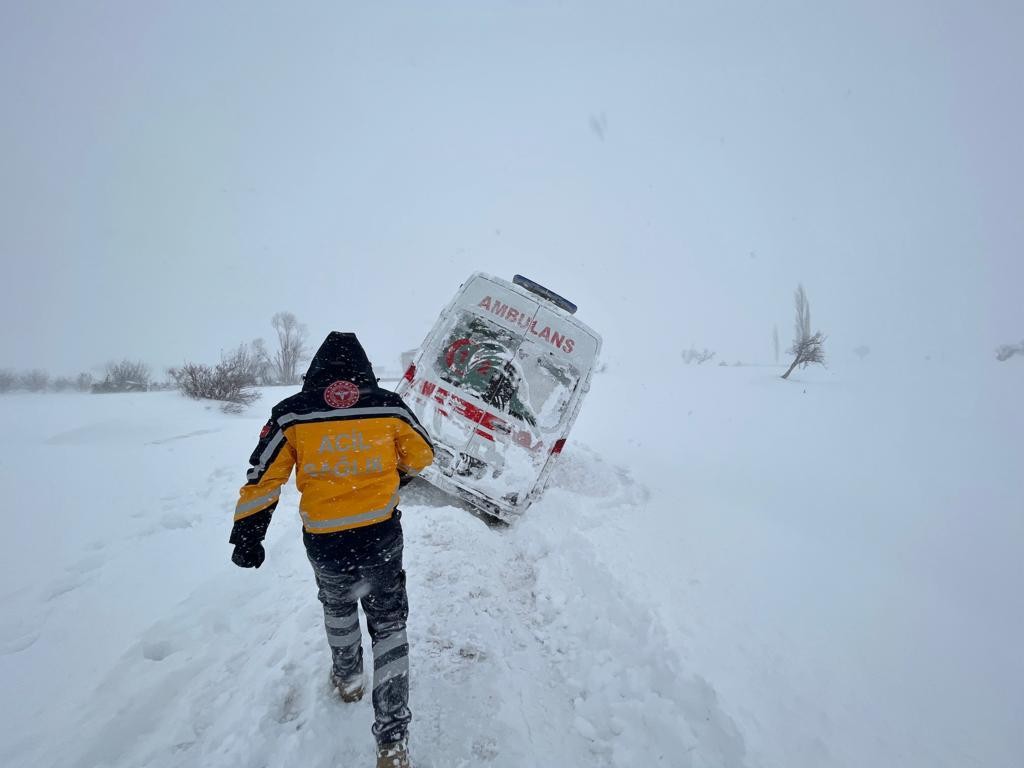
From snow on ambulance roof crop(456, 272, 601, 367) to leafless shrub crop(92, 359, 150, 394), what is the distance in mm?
13195

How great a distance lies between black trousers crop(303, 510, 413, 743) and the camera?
6.49ft

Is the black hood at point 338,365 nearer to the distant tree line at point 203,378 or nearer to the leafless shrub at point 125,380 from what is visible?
the distant tree line at point 203,378

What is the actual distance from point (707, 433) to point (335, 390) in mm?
A: 8020

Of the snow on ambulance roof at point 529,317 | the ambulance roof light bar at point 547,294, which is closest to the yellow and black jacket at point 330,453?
the snow on ambulance roof at point 529,317

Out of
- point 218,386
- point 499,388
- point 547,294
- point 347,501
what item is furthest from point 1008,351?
point 218,386

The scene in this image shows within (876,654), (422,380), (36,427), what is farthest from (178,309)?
(876,654)

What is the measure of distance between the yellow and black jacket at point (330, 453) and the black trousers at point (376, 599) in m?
0.09

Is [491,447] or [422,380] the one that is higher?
[422,380]

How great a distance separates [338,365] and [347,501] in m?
0.70

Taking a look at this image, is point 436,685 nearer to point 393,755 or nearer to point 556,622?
point 393,755

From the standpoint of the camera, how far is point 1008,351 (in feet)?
39.7

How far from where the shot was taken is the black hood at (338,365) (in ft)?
6.91

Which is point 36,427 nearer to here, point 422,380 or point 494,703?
point 422,380

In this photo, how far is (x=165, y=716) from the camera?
7.16ft
